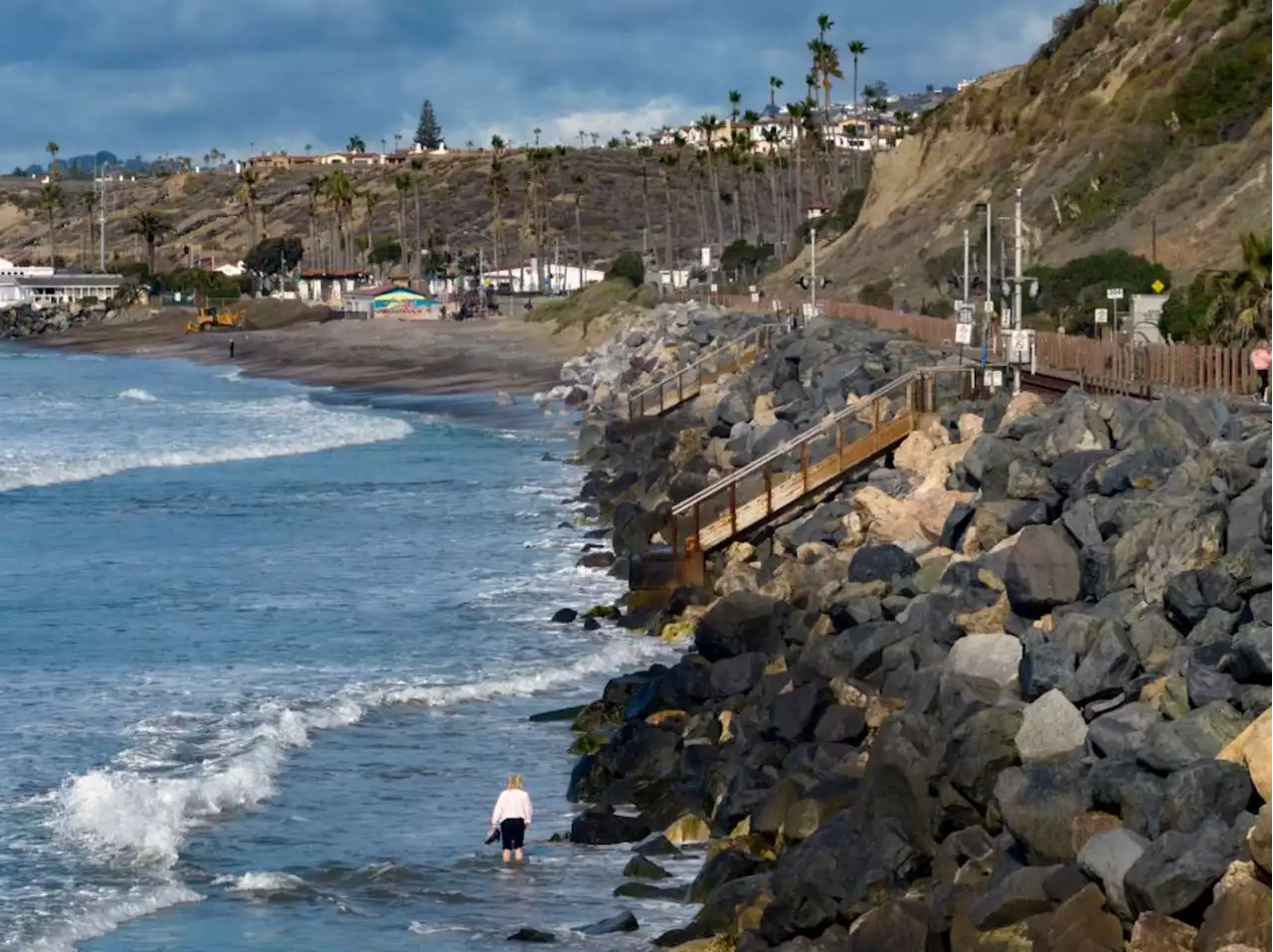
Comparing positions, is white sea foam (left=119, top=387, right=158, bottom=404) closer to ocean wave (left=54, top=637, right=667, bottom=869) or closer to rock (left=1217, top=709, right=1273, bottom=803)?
ocean wave (left=54, top=637, right=667, bottom=869)

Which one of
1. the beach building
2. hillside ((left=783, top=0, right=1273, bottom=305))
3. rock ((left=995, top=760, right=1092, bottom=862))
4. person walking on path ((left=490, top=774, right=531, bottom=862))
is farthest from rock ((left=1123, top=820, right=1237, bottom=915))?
the beach building

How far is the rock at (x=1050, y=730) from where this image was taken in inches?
708

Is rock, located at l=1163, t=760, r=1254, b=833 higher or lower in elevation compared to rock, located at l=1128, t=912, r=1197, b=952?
higher

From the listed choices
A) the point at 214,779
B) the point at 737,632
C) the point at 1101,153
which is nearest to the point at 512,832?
the point at 214,779

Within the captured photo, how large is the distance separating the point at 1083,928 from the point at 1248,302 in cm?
3049

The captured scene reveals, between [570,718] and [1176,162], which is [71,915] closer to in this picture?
[570,718]

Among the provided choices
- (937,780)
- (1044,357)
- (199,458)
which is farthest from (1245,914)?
(199,458)

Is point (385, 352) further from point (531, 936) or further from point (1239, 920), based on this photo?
point (1239, 920)

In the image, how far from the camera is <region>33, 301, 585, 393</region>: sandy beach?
96.3 m

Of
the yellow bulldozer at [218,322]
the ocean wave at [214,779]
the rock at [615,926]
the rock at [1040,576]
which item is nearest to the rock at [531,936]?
the rock at [615,926]

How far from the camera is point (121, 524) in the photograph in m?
48.2

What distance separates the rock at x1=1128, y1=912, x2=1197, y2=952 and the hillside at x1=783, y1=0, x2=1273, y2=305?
51.7 meters

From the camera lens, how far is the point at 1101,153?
83250mm

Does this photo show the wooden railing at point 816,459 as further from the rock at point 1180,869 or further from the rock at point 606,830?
the rock at point 1180,869
